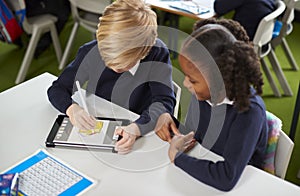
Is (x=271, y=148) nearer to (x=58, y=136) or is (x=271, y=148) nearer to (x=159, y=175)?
(x=159, y=175)

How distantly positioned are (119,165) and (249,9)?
1.79m

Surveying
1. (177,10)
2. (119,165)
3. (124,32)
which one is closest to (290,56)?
(177,10)

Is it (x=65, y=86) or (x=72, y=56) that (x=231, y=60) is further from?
(x=72, y=56)

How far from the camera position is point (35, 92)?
1697mm

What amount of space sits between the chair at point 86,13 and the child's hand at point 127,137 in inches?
64.3

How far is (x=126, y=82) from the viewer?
169cm

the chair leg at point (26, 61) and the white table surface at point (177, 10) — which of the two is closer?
the white table surface at point (177, 10)

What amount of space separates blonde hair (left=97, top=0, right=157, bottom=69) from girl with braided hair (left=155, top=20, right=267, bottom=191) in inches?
8.4

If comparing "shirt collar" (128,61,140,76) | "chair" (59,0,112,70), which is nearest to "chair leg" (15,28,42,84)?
"chair" (59,0,112,70)

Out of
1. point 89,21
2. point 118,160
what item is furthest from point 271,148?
point 89,21

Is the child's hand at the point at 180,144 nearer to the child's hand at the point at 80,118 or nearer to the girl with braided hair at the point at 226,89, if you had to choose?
the girl with braided hair at the point at 226,89

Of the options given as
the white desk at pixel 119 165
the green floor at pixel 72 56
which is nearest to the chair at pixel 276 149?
the white desk at pixel 119 165

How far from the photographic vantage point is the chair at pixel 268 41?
101 inches

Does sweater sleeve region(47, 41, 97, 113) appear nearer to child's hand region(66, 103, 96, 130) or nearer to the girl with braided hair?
child's hand region(66, 103, 96, 130)
